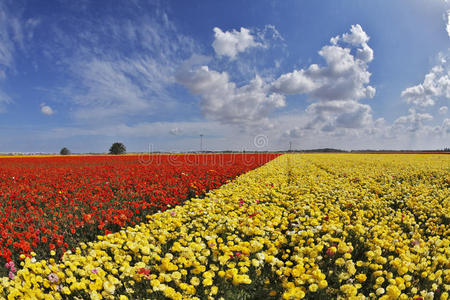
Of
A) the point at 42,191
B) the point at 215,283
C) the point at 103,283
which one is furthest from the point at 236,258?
the point at 42,191

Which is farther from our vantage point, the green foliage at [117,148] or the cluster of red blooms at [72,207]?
the green foliage at [117,148]

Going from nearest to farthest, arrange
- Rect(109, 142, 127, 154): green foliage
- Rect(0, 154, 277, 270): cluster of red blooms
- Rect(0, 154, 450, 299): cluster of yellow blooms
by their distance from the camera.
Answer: Rect(0, 154, 450, 299): cluster of yellow blooms, Rect(0, 154, 277, 270): cluster of red blooms, Rect(109, 142, 127, 154): green foliage

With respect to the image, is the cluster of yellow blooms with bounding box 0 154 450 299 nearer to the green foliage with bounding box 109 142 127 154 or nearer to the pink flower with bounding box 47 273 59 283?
the pink flower with bounding box 47 273 59 283

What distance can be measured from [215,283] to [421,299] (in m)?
1.95

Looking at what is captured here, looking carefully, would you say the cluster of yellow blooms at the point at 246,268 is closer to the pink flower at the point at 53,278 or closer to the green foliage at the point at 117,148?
the pink flower at the point at 53,278

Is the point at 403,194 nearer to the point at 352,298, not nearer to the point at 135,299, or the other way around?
the point at 352,298

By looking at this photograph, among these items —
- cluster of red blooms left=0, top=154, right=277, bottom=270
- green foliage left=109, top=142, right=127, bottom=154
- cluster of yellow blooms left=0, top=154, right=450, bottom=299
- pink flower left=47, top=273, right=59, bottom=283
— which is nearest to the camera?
cluster of yellow blooms left=0, top=154, right=450, bottom=299

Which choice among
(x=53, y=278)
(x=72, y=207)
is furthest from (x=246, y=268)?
(x=72, y=207)

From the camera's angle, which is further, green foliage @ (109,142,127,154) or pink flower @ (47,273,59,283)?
green foliage @ (109,142,127,154)

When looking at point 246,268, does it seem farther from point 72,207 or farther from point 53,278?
point 72,207

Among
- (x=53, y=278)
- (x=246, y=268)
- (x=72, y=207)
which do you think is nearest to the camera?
(x=246, y=268)

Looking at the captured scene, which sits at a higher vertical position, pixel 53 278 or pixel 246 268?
pixel 246 268

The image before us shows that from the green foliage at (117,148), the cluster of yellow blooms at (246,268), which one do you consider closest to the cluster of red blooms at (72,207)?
the cluster of yellow blooms at (246,268)

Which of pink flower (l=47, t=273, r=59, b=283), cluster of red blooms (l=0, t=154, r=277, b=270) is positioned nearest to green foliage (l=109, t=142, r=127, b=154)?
cluster of red blooms (l=0, t=154, r=277, b=270)
